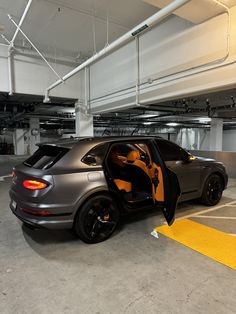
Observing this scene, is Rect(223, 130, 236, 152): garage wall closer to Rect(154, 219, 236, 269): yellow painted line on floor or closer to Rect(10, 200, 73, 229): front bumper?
Rect(154, 219, 236, 269): yellow painted line on floor

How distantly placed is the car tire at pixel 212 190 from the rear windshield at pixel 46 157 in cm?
276

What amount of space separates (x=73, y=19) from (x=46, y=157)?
3.59 m

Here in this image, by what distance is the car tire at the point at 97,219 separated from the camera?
280 cm

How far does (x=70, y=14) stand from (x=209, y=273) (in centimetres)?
Result: 520

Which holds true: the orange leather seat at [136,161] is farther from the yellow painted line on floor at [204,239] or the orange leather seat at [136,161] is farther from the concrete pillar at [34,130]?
the concrete pillar at [34,130]

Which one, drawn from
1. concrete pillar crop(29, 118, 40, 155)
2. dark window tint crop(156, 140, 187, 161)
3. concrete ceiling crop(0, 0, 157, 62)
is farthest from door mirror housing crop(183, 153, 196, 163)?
concrete pillar crop(29, 118, 40, 155)

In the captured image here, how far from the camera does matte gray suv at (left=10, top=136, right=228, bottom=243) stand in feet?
8.66

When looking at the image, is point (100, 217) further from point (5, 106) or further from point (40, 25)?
point (5, 106)

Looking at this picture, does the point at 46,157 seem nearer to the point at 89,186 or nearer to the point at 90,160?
the point at 90,160

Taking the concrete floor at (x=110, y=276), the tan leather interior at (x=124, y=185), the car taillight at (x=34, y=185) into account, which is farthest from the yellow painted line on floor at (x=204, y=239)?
the car taillight at (x=34, y=185)

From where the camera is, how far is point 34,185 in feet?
8.69

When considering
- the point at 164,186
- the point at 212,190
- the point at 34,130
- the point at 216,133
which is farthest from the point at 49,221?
the point at 34,130

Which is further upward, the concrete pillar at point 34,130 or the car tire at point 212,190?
the concrete pillar at point 34,130

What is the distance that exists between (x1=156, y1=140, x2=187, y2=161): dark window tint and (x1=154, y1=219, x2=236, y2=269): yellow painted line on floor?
1.06m
